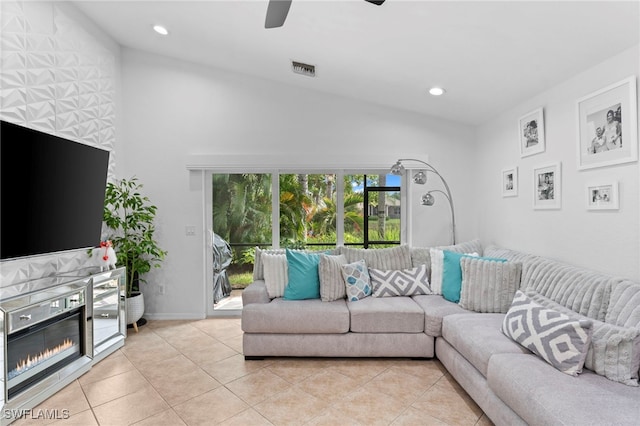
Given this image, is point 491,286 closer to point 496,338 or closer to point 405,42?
point 496,338

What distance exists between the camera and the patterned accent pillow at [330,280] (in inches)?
120

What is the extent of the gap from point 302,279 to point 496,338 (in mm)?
1638

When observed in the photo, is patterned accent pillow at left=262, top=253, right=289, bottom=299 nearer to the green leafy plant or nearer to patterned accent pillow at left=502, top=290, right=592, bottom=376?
the green leafy plant

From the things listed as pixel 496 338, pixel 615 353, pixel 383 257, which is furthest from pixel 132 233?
pixel 615 353

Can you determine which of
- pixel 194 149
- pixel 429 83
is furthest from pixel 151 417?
pixel 429 83

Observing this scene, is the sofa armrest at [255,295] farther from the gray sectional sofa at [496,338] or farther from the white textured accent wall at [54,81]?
the white textured accent wall at [54,81]

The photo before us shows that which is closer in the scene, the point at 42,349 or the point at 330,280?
A: the point at 42,349

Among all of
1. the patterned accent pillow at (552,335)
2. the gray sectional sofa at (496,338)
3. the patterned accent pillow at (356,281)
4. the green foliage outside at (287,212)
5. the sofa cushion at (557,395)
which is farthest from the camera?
the green foliage outside at (287,212)

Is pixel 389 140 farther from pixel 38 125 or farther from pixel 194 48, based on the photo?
pixel 38 125

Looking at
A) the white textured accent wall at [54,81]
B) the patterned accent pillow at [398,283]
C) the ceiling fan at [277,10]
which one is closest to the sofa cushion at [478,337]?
the patterned accent pillow at [398,283]

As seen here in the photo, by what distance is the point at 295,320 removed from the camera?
9.19 feet

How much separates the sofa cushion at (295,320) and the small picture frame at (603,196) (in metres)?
2.02

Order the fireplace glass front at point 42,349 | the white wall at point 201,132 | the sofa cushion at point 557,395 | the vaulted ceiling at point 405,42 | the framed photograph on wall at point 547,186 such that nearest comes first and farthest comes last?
the sofa cushion at point 557,395 < the vaulted ceiling at point 405,42 < the fireplace glass front at point 42,349 < the framed photograph on wall at point 547,186 < the white wall at point 201,132

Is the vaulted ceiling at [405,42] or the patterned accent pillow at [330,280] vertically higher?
the vaulted ceiling at [405,42]
